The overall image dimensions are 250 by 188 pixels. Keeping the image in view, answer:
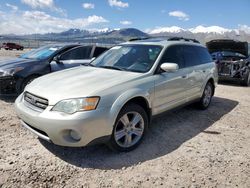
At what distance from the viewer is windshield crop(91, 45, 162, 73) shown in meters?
4.19

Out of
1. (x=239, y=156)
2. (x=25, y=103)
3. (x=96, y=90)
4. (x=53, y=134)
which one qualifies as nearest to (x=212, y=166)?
(x=239, y=156)

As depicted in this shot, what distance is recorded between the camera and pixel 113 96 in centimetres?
331

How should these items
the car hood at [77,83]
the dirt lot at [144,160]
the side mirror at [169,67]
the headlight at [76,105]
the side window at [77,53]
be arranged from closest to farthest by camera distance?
the dirt lot at [144,160]
the headlight at [76,105]
the car hood at [77,83]
the side mirror at [169,67]
the side window at [77,53]

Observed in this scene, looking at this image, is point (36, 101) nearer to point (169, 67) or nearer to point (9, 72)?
point (169, 67)

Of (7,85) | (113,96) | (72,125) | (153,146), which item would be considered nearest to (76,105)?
(72,125)

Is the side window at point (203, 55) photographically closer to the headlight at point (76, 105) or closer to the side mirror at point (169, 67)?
the side mirror at point (169, 67)

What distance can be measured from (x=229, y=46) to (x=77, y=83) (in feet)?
29.6

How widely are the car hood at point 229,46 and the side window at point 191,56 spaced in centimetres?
569

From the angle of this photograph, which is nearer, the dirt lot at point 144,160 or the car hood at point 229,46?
the dirt lot at point 144,160

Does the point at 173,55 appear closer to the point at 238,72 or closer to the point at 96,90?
the point at 96,90

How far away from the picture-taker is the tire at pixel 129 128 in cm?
350

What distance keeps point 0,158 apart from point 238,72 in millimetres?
9252

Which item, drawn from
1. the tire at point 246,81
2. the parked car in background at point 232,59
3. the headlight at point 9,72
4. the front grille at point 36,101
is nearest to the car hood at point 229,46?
the parked car in background at point 232,59

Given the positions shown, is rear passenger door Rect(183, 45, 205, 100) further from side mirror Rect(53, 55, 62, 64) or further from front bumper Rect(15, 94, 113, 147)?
side mirror Rect(53, 55, 62, 64)
